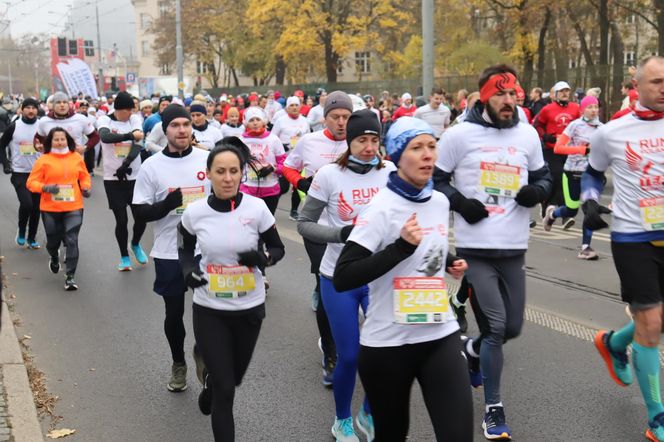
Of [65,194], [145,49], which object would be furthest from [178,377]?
[145,49]

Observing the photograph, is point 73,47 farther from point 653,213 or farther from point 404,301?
point 404,301

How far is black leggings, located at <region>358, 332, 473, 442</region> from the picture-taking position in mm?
3699

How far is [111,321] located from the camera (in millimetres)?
8078

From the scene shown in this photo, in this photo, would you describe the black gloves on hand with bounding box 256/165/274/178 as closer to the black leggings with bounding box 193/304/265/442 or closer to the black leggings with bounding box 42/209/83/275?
the black leggings with bounding box 42/209/83/275

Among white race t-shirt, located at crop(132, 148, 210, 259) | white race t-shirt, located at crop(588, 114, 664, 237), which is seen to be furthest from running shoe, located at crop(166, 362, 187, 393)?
white race t-shirt, located at crop(588, 114, 664, 237)

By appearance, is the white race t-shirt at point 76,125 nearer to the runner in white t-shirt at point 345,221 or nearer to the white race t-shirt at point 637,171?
the runner in white t-shirt at point 345,221

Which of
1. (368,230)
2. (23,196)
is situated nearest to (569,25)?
(23,196)

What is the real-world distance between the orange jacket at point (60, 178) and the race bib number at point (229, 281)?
5.14 m

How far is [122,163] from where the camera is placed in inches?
424

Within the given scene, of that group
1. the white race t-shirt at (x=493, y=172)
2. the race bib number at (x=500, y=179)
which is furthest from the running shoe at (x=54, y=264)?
the race bib number at (x=500, y=179)

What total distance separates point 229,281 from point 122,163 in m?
6.35

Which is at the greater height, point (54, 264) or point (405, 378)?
point (405, 378)

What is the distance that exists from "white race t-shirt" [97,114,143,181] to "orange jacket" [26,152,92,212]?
3.22 ft

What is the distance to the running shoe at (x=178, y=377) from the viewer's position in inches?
239
